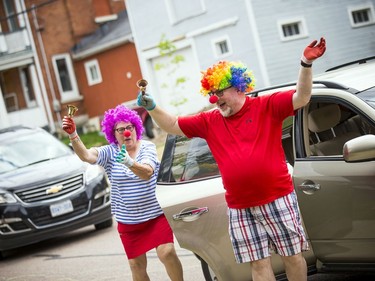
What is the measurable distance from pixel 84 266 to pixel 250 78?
5121mm

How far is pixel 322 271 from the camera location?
4.96 meters

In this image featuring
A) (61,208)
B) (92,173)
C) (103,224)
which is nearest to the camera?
(61,208)

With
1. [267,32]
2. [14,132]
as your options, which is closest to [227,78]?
[14,132]

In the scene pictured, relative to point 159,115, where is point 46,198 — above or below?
below

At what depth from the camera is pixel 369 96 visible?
4.73 m

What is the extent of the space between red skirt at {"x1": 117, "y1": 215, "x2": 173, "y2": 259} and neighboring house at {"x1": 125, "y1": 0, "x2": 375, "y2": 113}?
17579 mm

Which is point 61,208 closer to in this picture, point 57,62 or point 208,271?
point 208,271

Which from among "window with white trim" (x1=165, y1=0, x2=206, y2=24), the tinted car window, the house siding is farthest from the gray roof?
the tinted car window

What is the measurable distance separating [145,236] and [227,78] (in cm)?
181

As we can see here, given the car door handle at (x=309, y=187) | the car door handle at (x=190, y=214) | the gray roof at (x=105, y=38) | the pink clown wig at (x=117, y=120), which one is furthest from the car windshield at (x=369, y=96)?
the gray roof at (x=105, y=38)

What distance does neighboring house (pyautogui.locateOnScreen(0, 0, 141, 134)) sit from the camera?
105 feet

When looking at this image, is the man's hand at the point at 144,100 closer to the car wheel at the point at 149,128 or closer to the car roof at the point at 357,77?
the car roof at the point at 357,77

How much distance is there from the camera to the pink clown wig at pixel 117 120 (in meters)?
5.88

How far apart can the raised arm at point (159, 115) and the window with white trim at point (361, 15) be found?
21.9 metres
